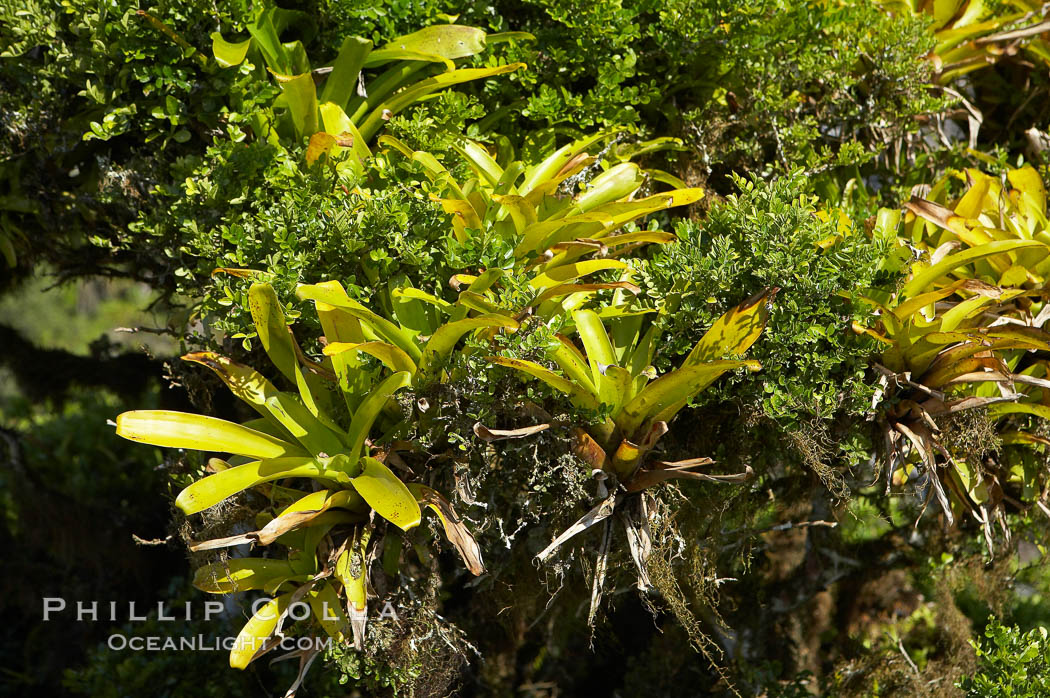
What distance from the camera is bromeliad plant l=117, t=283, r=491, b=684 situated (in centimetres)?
184

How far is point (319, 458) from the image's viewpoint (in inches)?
76.1

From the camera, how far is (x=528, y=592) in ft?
7.66

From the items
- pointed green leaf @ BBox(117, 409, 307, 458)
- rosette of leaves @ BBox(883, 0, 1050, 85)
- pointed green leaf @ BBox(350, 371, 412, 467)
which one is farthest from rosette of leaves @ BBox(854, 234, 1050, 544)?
pointed green leaf @ BBox(117, 409, 307, 458)

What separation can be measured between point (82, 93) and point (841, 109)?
7.47ft

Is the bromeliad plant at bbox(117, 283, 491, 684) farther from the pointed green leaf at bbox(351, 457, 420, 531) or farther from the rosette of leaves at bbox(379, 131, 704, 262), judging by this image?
the rosette of leaves at bbox(379, 131, 704, 262)

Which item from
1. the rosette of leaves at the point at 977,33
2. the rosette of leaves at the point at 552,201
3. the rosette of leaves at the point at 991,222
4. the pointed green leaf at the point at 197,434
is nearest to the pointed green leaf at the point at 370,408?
the pointed green leaf at the point at 197,434

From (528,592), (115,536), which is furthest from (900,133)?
(115,536)

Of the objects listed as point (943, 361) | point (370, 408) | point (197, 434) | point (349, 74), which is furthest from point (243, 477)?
point (943, 361)

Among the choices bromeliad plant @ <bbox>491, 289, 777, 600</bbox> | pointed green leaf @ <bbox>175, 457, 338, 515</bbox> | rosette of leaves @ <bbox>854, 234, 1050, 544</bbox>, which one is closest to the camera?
pointed green leaf @ <bbox>175, 457, 338, 515</bbox>

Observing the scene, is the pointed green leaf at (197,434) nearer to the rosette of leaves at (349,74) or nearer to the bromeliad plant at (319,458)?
the bromeliad plant at (319,458)

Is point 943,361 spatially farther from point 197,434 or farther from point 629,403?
point 197,434

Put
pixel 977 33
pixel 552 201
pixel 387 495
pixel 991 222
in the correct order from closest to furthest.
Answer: pixel 387 495, pixel 552 201, pixel 991 222, pixel 977 33

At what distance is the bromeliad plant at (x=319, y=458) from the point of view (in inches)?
72.4

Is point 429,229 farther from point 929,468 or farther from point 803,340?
point 929,468
